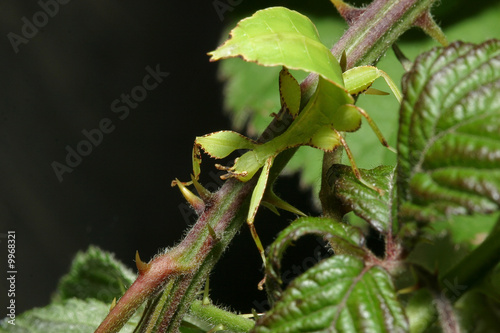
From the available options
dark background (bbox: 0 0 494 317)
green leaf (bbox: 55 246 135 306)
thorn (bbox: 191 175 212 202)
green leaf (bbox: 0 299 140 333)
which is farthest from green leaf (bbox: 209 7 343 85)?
dark background (bbox: 0 0 494 317)

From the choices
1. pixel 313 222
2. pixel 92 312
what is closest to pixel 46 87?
pixel 92 312

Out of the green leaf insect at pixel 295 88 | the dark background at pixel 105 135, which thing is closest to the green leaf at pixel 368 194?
the green leaf insect at pixel 295 88

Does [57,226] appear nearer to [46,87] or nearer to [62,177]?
[62,177]

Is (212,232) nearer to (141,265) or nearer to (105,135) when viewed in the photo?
(141,265)

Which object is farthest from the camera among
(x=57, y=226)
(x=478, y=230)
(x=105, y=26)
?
(x=57, y=226)

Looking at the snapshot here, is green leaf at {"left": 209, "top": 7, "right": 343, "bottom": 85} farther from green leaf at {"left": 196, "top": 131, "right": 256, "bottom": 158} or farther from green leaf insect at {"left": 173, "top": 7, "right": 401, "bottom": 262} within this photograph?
green leaf at {"left": 196, "top": 131, "right": 256, "bottom": 158}

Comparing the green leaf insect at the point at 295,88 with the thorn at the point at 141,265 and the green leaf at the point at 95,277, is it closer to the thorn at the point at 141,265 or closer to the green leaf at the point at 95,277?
the thorn at the point at 141,265

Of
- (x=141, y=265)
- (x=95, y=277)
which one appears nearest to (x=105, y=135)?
(x=95, y=277)
